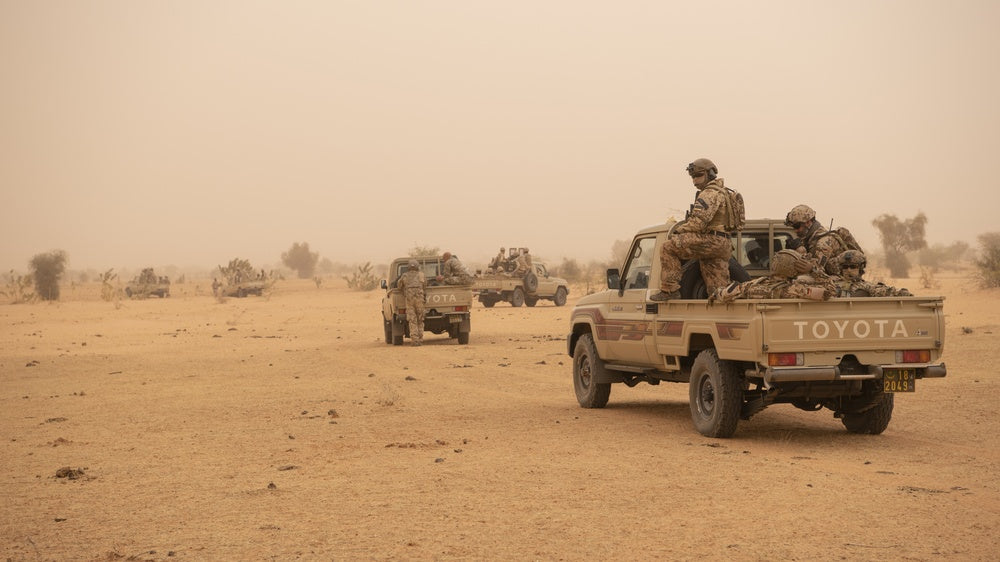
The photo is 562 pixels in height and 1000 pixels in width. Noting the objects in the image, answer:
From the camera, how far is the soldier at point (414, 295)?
23.0 m

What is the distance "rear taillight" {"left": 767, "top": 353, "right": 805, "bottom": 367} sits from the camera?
29.3 feet

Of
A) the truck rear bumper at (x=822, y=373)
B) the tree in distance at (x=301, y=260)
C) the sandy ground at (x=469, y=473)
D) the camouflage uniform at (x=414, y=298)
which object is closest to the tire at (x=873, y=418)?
the sandy ground at (x=469, y=473)

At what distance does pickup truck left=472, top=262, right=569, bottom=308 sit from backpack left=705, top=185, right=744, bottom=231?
96.0 ft

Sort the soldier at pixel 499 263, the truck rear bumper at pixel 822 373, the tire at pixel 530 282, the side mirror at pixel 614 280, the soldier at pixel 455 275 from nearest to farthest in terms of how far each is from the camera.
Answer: the truck rear bumper at pixel 822 373 → the side mirror at pixel 614 280 → the soldier at pixel 455 275 → the tire at pixel 530 282 → the soldier at pixel 499 263

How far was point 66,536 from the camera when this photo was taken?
6.84m

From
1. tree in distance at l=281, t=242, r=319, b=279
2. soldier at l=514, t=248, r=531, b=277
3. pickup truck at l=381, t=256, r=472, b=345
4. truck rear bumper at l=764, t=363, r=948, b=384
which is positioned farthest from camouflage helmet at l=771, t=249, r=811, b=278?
tree in distance at l=281, t=242, r=319, b=279

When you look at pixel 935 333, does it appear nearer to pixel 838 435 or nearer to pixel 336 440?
pixel 838 435

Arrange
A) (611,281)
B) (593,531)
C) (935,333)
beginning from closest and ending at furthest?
(593,531)
(935,333)
(611,281)

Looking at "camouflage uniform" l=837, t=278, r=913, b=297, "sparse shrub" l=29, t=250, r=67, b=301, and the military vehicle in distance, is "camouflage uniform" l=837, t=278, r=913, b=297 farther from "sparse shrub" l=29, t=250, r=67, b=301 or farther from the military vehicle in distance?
"sparse shrub" l=29, t=250, r=67, b=301

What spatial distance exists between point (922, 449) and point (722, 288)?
219cm

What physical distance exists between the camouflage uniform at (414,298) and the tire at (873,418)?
44.5ft

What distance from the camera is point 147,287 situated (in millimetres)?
59406

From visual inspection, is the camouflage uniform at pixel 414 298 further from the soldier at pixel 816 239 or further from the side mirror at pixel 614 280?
the soldier at pixel 816 239

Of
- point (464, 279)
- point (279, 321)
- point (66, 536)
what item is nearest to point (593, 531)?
point (66, 536)
